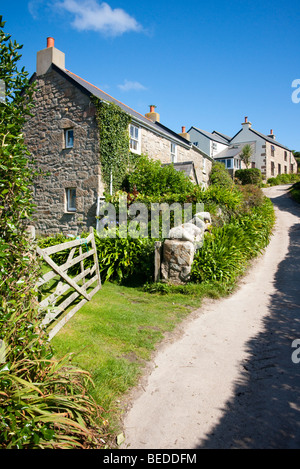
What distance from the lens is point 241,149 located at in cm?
4166

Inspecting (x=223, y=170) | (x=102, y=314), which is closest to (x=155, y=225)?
(x=102, y=314)

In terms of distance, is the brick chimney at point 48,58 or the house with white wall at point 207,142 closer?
the brick chimney at point 48,58

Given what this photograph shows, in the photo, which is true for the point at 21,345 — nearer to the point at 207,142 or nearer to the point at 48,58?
the point at 48,58

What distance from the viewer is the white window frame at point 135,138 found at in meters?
15.0

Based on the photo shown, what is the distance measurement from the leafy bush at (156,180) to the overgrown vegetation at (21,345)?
1062 cm

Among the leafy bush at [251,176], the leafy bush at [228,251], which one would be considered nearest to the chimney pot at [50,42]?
the leafy bush at [228,251]

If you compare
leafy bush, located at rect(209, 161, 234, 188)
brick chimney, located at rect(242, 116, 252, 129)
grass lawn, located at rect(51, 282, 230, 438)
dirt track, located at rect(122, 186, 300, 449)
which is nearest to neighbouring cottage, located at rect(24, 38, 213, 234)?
grass lawn, located at rect(51, 282, 230, 438)

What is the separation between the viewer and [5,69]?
285cm

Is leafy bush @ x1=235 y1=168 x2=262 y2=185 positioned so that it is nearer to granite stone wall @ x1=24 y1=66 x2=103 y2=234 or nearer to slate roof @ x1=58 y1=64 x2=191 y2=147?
slate roof @ x1=58 y1=64 x2=191 y2=147

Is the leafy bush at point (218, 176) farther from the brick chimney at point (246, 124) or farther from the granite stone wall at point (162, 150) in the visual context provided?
the brick chimney at point (246, 124)

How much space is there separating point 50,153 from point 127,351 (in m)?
12.4

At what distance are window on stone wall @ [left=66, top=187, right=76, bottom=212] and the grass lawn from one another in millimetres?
7221

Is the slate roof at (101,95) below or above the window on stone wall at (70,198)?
above

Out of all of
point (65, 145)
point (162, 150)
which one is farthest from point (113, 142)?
point (162, 150)
